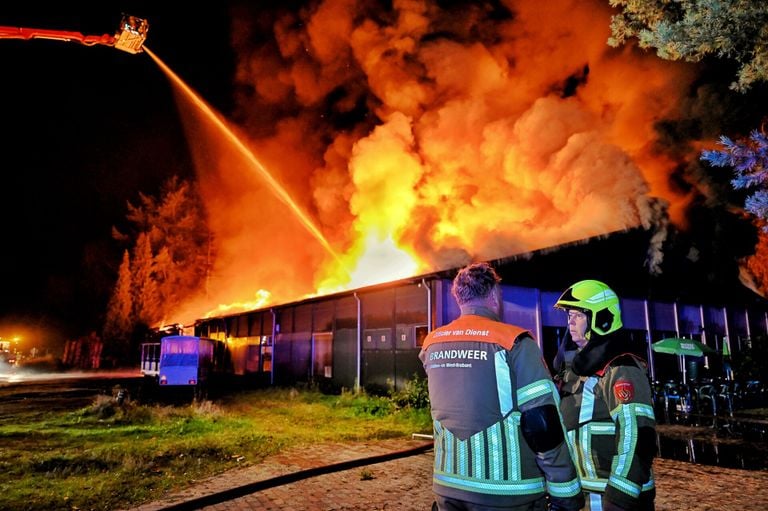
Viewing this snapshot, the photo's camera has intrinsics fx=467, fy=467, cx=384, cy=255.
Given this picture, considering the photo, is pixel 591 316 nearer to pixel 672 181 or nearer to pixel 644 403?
pixel 644 403

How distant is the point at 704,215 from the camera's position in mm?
25344

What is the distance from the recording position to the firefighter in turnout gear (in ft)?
7.41

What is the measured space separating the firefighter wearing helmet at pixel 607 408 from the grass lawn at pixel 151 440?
579 cm

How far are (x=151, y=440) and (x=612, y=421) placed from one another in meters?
9.75

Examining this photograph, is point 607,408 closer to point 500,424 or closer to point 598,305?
point 598,305

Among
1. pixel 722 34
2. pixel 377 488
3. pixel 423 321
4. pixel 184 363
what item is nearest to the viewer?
pixel 722 34

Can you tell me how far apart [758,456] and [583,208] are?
14878 millimetres

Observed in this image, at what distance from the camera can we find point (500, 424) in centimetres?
239

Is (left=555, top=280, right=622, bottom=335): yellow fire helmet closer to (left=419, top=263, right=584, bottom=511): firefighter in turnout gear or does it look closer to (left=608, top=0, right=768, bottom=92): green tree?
(left=419, top=263, right=584, bottom=511): firefighter in turnout gear

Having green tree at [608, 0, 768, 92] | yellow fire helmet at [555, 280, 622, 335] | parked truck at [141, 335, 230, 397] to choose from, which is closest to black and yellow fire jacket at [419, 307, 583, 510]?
yellow fire helmet at [555, 280, 622, 335]

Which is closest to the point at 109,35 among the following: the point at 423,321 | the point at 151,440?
the point at 151,440

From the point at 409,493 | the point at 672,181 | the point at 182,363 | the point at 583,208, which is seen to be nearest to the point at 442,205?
the point at 583,208

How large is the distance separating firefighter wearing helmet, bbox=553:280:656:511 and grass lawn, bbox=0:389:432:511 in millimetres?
5790

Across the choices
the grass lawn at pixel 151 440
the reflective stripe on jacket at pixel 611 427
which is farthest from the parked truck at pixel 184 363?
the reflective stripe on jacket at pixel 611 427
